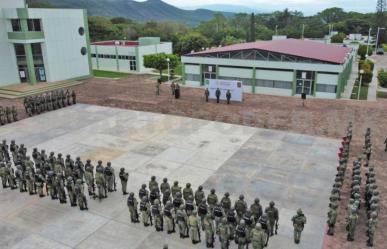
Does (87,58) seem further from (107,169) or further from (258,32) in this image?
(258,32)

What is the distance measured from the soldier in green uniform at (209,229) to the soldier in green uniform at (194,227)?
A: 0.25m

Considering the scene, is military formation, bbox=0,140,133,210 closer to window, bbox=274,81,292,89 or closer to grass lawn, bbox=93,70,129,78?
window, bbox=274,81,292,89

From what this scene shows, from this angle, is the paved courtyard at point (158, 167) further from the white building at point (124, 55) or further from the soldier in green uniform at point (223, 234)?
the white building at point (124, 55)

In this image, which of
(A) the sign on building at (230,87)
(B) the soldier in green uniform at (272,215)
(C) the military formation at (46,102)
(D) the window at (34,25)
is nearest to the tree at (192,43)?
(D) the window at (34,25)

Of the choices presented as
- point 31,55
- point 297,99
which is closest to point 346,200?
point 297,99

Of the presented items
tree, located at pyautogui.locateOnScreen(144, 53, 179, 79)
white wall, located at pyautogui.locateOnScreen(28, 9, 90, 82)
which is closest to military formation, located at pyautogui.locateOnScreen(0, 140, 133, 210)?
white wall, located at pyautogui.locateOnScreen(28, 9, 90, 82)

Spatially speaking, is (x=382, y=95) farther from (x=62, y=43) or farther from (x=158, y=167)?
(x=62, y=43)

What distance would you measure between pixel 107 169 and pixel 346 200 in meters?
9.36

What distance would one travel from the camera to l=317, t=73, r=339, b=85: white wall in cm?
2897

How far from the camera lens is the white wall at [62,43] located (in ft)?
115

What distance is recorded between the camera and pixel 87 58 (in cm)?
4025

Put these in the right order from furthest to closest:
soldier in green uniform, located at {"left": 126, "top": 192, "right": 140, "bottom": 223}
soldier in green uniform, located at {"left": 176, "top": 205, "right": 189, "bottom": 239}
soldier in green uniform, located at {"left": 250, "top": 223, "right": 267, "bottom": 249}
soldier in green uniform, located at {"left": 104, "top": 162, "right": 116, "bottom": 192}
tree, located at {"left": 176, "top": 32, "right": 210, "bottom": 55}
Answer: tree, located at {"left": 176, "top": 32, "right": 210, "bottom": 55} < soldier in green uniform, located at {"left": 104, "top": 162, "right": 116, "bottom": 192} < soldier in green uniform, located at {"left": 126, "top": 192, "right": 140, "bottom": 223} < soldier in green uniform, located at {"left": 176, "top": 205, "right": 189, "bottom": 239} < soldier in green uniform, located at {"left": 250, "top": 223, "right": 267, "bottom": 249}

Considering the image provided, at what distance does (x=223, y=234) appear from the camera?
33.8 ft

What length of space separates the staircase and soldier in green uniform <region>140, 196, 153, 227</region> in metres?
24.9
